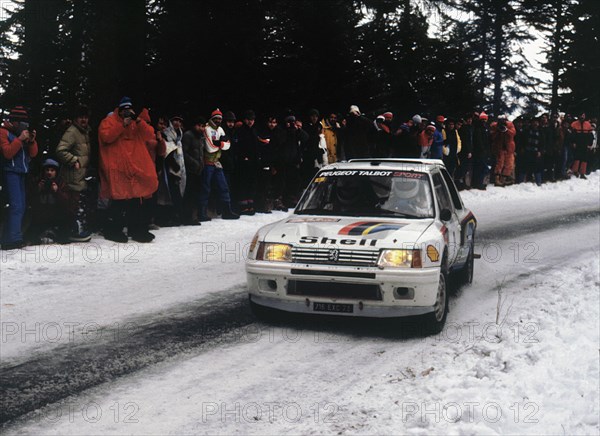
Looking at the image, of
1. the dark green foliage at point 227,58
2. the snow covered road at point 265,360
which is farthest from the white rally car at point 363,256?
the dark green foliage at point 227,58

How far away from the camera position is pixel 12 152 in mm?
9734

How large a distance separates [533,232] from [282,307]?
875 centimetres

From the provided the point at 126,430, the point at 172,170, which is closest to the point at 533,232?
the point at 172,170

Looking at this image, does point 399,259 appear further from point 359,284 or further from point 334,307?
point 334,307

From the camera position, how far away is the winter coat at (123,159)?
1073 centimetres

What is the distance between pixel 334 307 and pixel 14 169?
5.71 metres

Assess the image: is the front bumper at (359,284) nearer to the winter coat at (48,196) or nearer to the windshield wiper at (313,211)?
the windshield wiper at (313,211)

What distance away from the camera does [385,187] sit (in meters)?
7.69

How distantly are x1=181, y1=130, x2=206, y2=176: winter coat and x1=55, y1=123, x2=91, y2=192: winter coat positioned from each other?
2.30 m

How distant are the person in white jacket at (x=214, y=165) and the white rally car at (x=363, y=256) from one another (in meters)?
5.88

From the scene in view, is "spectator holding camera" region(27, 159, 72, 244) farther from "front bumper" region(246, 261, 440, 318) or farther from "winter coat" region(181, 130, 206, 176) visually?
"front bumper" region(246, 261, 440, 318)

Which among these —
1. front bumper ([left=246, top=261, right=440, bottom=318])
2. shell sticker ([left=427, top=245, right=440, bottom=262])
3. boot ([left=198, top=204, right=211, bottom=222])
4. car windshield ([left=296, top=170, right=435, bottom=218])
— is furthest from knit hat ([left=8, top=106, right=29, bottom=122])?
shell sticker ([left=427, top=245, right=440, bottom=262])

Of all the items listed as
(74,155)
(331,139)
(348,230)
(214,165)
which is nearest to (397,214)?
(348,230)

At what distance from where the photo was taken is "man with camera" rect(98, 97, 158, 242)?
35.2 feet
